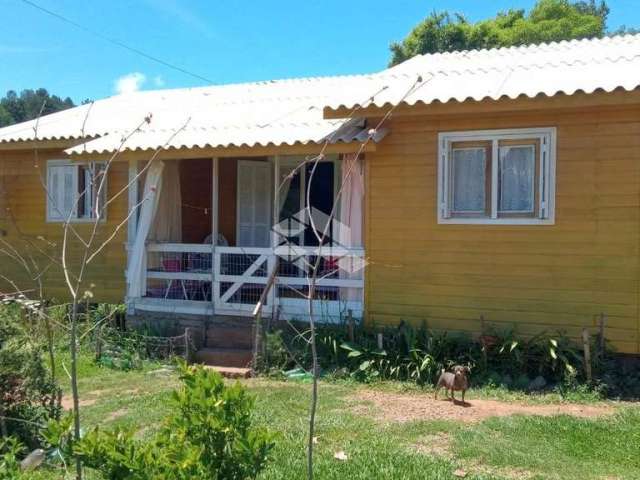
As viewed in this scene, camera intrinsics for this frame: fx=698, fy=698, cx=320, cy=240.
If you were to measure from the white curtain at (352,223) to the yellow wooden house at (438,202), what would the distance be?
0.02 meters

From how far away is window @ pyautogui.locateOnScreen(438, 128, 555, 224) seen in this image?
7980 mm

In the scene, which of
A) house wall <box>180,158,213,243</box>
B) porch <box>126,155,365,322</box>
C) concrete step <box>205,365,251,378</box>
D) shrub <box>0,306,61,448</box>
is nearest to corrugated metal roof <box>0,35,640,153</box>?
porch <box>126,155,365,322</box>

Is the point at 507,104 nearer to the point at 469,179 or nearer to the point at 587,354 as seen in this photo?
the point at 469,179

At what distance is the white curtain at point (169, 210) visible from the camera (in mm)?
10688

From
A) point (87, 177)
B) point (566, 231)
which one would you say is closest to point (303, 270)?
point (566, 231)

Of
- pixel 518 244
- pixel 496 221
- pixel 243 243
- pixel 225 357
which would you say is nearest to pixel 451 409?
pixel 518 244

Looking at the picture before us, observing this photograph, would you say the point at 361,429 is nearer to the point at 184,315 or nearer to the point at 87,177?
the point at 184,315

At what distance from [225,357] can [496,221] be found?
3.88 meters

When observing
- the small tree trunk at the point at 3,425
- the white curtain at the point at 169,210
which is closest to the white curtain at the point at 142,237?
the white curtain at the point at 169,210

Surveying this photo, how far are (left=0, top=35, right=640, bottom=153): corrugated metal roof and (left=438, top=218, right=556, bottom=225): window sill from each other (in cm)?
134

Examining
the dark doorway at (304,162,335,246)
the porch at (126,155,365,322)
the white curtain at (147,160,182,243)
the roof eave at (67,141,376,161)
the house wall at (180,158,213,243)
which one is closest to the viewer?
the roof eave at (67,141,376,161)

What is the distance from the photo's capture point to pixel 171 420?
362cm

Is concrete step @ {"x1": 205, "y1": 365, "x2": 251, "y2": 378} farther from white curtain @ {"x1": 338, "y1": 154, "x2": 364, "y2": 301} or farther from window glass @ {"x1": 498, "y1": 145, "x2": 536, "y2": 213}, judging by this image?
window glass @ {"x1": 498, "y1": 145, "x2": 536, "y2": 213}

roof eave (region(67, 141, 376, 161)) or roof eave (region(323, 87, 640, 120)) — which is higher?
roof eave (region(323, 87, 640, 120))
